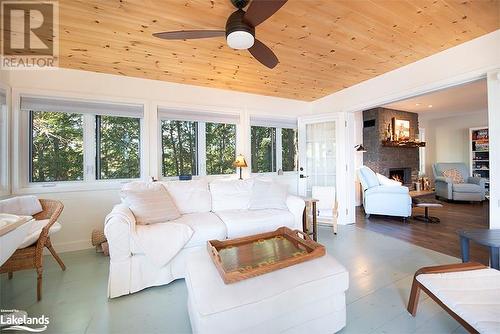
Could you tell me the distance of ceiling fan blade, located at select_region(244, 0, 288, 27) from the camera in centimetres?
132

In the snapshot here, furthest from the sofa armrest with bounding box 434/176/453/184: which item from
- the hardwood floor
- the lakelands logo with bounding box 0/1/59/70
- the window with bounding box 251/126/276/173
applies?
the lakelands logo with bounding box 0/1/59/70

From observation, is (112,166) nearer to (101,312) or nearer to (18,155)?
(18,155)

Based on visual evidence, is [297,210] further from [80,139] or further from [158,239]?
[80,139]

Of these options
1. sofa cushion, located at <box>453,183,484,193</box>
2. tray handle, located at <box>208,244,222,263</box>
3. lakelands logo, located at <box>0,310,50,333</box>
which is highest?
sofa cushion, located at <box>453,183,484,193</box>

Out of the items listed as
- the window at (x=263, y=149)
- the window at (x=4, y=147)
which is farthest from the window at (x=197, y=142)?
the window at (x=4, y=147)

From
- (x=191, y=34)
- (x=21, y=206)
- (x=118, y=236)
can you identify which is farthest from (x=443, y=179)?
(x=21, y=206)

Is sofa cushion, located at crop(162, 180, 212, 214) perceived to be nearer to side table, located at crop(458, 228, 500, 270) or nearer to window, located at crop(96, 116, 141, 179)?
window, located at crop(96, 116, 141, 179)

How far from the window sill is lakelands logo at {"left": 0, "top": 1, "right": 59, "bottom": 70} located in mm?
1414

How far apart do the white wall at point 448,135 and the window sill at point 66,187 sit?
799cm

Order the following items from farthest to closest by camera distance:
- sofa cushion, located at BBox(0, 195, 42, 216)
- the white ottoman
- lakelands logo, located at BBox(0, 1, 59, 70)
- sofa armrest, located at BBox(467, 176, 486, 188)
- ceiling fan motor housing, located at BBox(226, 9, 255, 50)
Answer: sofa armrest, located at BBox(467, 176, 486, 188)
sofa cushion, located at BBox(0, 195, 42, 216)
lakelands logo, located at BBox(0, 1, 59, 70)
ceiling fan motor housing, located at BBox(226, 9, 255, 50)
the white ottoman

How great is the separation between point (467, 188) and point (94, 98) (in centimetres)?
770

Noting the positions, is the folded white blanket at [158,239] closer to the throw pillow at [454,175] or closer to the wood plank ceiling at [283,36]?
the wood plank ceiling at [283,36]

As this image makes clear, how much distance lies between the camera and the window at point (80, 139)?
2.70 m

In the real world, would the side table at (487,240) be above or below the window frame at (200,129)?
below
